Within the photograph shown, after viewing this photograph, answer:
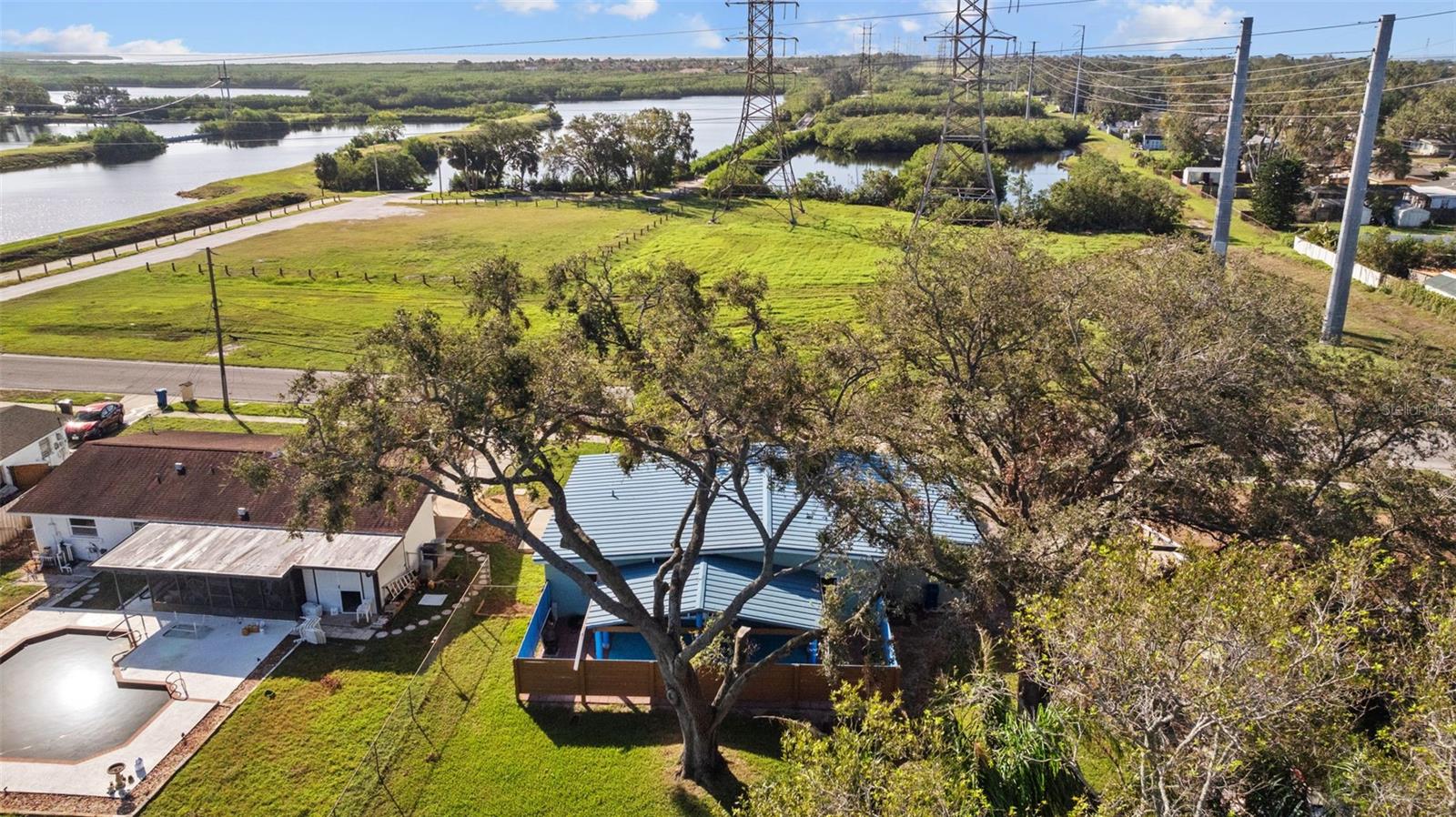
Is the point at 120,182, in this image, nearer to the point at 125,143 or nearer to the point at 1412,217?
the point at 125,143

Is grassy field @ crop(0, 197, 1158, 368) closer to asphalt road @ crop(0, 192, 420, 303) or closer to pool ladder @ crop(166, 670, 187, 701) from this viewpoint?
asphalt road @ crop(0, 192, 420, 303)

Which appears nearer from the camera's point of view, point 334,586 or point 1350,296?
point 334,586

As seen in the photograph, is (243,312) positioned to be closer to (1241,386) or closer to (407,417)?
(407,417)

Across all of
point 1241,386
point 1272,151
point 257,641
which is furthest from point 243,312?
point 1272,151

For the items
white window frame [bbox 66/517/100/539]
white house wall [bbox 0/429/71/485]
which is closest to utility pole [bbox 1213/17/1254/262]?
white window frame [bbox 66/517/100/539]

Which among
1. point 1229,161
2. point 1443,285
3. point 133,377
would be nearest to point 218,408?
point 133,377
